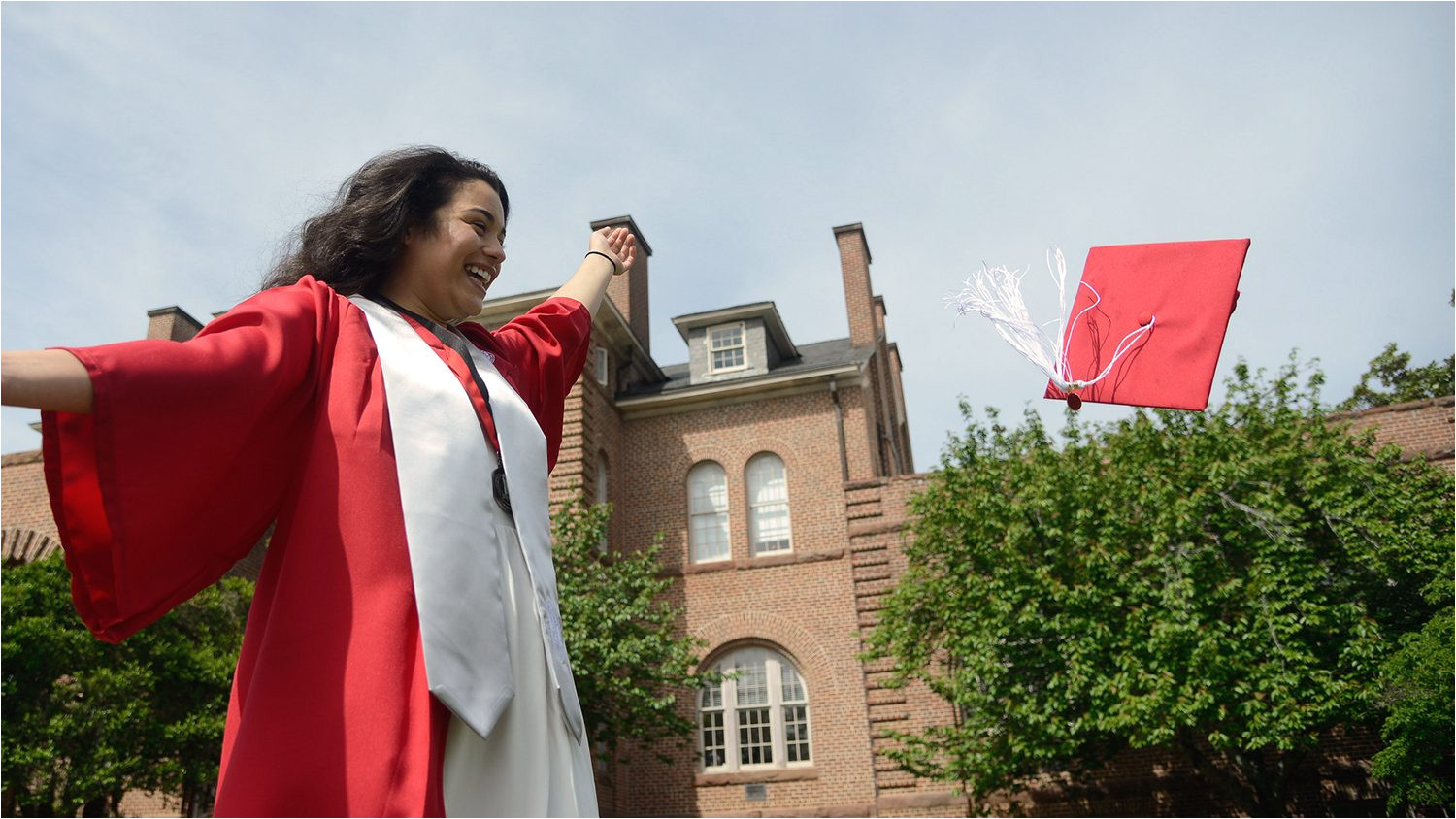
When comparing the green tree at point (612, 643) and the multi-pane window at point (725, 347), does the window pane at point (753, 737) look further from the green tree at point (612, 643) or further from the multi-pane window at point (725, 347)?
the multi-pane window at point (725, 347)

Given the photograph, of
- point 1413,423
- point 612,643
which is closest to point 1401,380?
point 1413,423

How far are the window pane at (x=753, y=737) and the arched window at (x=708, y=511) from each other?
298 centimetres

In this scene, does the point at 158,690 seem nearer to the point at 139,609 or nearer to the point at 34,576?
the point at 34,576

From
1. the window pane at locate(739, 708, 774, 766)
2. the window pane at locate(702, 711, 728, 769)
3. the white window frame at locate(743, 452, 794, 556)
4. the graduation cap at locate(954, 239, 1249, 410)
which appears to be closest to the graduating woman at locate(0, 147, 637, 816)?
the graduation cap at locate(954, 239, 1249, 410)

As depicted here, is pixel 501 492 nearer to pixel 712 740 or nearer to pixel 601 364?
pixel 712 740

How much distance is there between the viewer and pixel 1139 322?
3.91 meters

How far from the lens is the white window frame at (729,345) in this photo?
74.2ft

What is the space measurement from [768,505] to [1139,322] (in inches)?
656

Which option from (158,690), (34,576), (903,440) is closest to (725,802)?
(158,690)

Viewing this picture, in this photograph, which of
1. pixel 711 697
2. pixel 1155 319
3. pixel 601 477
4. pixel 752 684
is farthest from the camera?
pixel 601 477

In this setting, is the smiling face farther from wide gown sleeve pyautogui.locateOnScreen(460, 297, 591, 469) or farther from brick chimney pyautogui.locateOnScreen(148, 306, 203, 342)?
brick chimney pyautogui.locateOnScreen(148, 306, 203, 342)

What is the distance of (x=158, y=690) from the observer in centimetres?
1409

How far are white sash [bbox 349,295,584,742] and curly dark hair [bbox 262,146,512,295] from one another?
0.17 metres

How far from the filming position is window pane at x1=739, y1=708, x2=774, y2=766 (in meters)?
18.6
